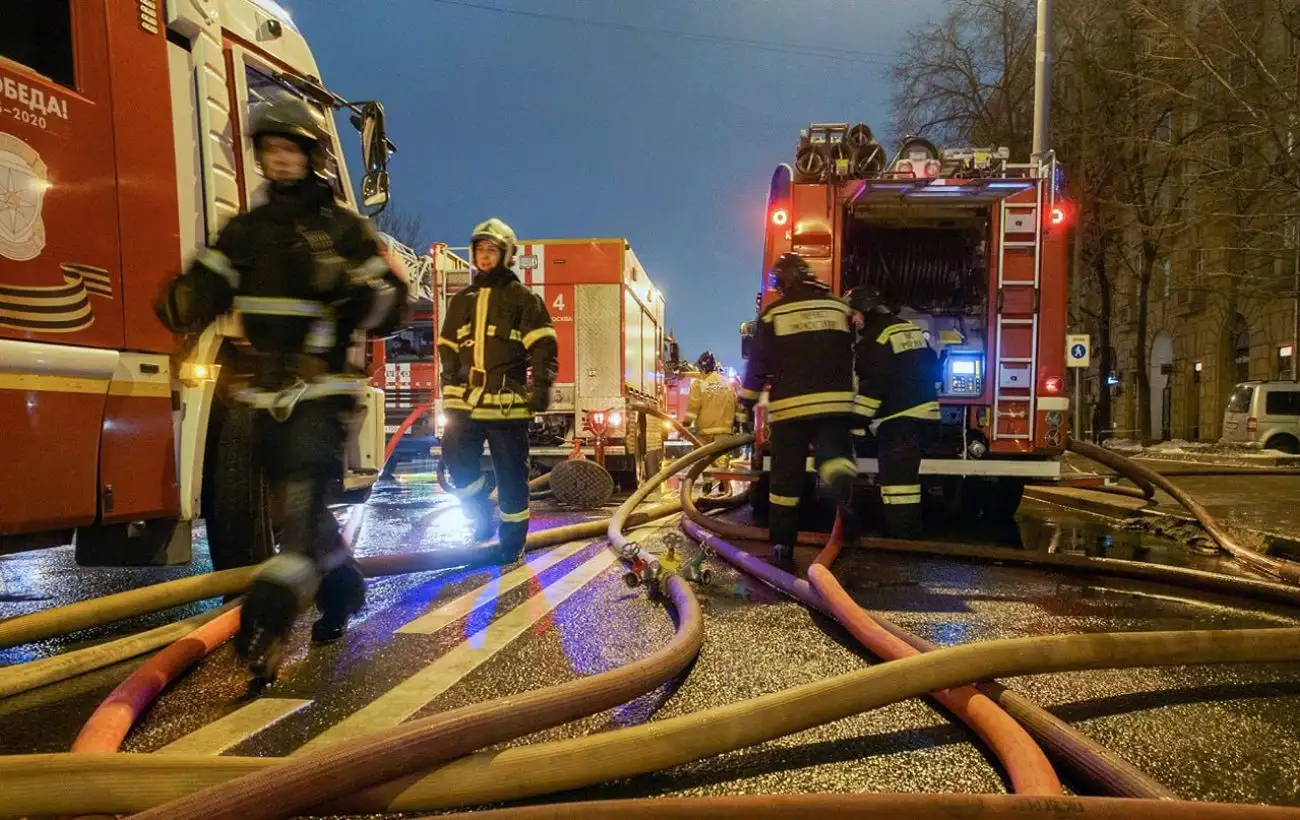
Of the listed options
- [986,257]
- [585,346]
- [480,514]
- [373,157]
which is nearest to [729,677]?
[480,514]

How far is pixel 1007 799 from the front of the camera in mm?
1553

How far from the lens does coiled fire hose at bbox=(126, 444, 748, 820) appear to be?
151 centimetres

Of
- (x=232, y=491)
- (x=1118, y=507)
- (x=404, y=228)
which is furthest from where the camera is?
(x=404, y=228)

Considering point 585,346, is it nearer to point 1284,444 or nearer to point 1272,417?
point 1272,417

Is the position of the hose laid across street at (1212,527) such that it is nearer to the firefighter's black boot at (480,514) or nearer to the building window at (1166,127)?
the firefighter's black boot at (480,514)

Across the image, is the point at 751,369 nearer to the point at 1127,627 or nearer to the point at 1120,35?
the point at 1127,627

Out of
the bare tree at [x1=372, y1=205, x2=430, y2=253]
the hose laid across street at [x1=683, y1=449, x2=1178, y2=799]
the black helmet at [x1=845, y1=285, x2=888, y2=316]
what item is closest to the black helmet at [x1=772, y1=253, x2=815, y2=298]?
the black helmet at [x1=845, y1=285, x2=888, y2=316]

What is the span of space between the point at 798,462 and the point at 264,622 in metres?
2.88

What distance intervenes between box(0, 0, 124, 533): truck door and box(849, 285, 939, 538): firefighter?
3.86 metres

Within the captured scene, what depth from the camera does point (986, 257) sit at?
6.32 meters

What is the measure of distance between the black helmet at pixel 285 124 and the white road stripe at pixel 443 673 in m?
1.80

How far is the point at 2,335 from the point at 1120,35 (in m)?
21.1

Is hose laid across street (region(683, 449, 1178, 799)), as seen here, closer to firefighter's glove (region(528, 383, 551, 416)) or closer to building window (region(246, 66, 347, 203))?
firefighter's glove (region(528, 383, 551, 416))

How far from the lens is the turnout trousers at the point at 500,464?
14.4 ft
